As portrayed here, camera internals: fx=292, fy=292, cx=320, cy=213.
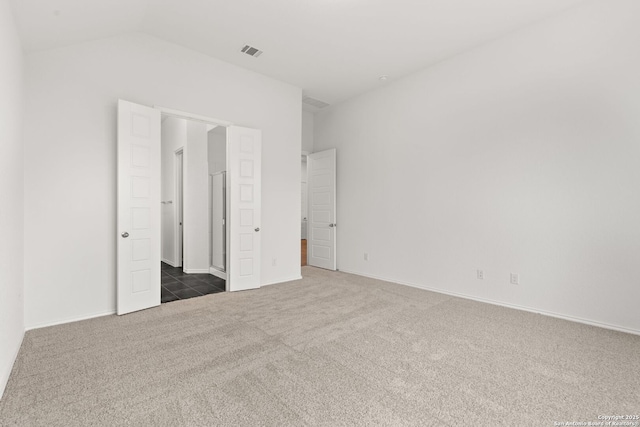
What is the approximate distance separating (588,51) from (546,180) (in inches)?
52.7

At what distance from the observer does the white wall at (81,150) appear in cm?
287

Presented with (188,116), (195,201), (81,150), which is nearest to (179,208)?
(195,201)

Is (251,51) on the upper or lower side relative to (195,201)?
upper

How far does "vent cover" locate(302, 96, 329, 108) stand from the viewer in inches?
219

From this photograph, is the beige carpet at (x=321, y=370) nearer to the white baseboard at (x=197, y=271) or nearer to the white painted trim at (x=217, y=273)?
the white painted trim at (x=217, y=273)

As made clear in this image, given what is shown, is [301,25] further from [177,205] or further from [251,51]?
[177,205]

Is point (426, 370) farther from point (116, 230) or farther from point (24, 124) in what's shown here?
point (24, 124)

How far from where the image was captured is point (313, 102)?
5.73 m

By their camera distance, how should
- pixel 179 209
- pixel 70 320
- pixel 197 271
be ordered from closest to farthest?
pixel 70 320
pixel 197 271
pixel 179 209

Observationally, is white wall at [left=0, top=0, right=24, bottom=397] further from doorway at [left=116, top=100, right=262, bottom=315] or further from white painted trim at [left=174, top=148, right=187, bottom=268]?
white painted trim at [left=174, top=148, right=187, bottom=268]

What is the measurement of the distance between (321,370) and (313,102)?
193 inches

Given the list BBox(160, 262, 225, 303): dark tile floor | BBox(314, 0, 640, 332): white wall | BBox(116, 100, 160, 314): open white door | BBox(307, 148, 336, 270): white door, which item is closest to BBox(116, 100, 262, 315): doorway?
BBox(116, 100, 160, 314): open white door

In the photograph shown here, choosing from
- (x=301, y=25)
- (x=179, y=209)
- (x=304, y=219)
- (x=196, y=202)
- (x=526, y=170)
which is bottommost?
(x=304, y=219)

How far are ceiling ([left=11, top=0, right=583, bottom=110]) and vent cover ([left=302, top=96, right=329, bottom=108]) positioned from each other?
1269 millimetres
